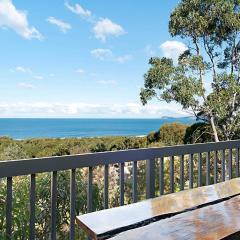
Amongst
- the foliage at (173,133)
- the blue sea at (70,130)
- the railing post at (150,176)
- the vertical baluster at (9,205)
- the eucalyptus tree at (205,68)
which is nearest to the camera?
the vertical baluster at (9,205)

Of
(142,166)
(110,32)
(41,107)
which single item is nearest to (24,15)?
(110,32)

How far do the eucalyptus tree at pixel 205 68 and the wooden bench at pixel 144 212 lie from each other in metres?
9.71

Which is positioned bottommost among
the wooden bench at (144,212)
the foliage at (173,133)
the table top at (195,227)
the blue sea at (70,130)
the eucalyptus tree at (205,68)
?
the blue sea at (70,130)

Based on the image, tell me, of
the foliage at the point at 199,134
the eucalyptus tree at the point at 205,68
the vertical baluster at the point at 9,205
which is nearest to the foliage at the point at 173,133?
the foliage at the point at 199,134

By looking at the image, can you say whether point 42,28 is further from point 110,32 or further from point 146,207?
point 146,207

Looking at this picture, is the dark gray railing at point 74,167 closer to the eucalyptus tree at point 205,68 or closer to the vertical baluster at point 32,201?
the vertical baluster at point 32,201

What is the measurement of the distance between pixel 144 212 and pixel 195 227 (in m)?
0.28

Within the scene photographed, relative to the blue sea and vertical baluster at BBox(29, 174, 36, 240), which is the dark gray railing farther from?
the blue sea

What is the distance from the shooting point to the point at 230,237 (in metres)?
1.15

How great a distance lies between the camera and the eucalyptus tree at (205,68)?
11586 millimetres

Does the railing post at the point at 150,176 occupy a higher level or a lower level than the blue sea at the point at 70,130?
higher

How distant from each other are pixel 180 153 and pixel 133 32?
19.5 m

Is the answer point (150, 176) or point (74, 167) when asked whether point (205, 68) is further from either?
point (74, 167)

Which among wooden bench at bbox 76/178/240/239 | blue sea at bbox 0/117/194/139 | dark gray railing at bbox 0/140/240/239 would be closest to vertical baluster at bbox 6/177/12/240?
dark gray railing at bbox 0/140/240/239
